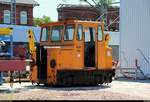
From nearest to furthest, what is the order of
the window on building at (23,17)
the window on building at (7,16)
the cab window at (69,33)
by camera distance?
the cab window at (69,33) → the window on building at (7,16) → the window on building at (23,17)

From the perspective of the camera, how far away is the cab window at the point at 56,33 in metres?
21.5

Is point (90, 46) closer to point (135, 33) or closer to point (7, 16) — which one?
point (135, 33)

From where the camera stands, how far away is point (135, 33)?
90.5 ft

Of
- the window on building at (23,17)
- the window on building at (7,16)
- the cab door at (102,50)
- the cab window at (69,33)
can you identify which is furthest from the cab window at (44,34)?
the window on building at (23,17)

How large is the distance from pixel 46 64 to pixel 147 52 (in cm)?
771

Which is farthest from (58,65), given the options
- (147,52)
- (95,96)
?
(147,52)

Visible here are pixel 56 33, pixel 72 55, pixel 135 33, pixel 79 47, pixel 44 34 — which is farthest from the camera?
pixel 135 33

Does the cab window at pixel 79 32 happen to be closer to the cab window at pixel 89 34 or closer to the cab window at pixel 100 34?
the cab window at pixel 89 34

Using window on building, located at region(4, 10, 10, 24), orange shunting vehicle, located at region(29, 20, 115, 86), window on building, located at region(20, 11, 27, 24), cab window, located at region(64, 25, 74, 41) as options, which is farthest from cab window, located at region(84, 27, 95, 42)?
window on building, located at region(20, 11, 27, 24)

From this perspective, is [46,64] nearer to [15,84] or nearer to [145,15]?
[15,84]

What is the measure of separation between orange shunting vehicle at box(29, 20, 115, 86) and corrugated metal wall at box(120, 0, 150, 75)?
5.23m

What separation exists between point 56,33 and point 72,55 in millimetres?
1500

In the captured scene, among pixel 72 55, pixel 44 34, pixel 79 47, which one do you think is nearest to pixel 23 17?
pixel 44 34

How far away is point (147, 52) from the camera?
26859 millimetres
